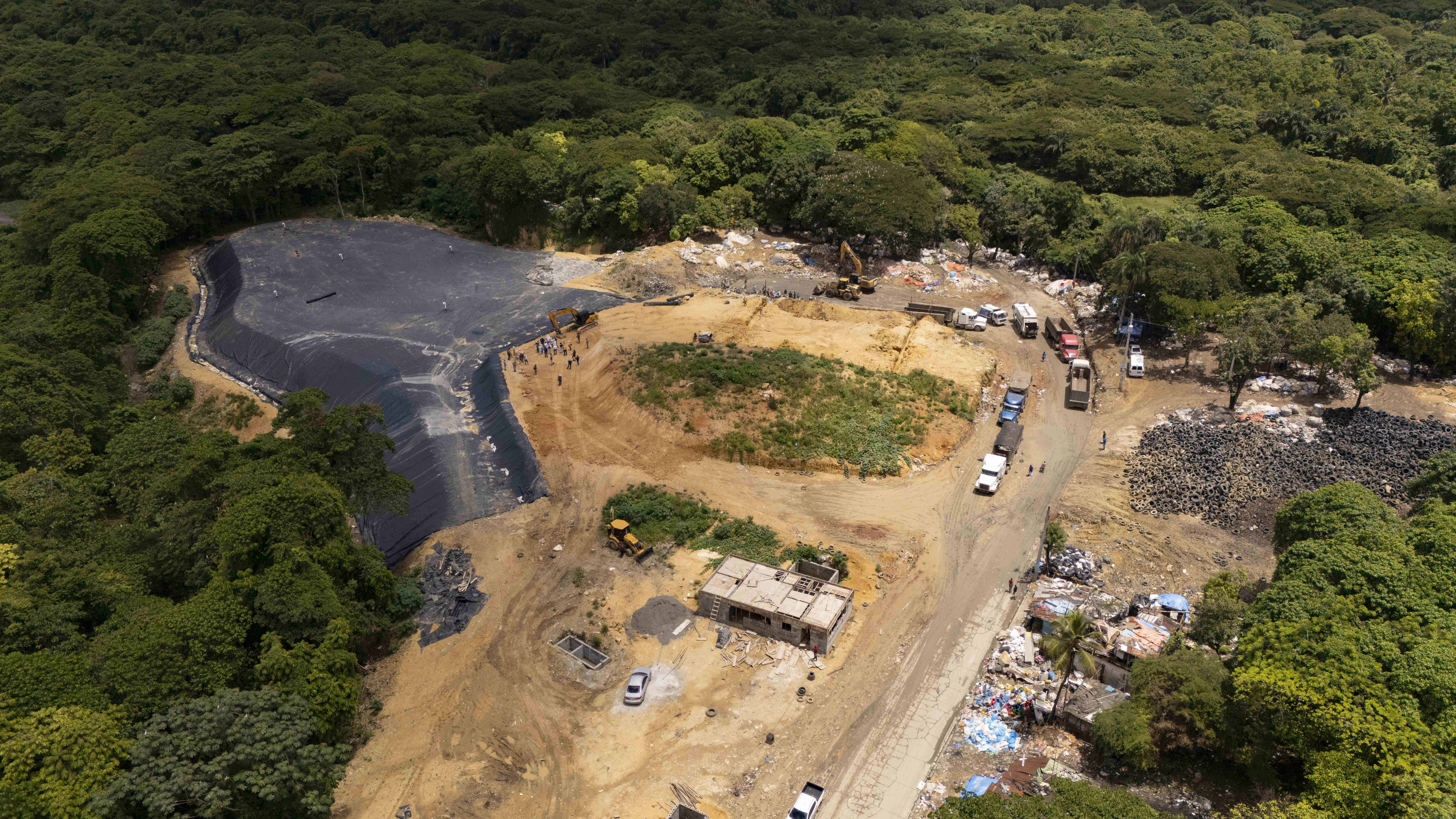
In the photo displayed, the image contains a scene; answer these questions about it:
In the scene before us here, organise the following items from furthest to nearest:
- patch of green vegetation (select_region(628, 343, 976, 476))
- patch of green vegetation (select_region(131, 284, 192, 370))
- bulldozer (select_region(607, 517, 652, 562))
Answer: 1. patch of green vegetation (select_region(131, 284, 192, 370))
2. patch of green vegetation (select_region(628, 343, 976, 476))
3. bulldozer (select_region(607, 517, 652, 562))

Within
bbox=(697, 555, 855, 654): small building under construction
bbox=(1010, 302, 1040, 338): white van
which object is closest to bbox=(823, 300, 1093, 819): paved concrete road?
bbox=(697, 555, 855, 654): small building under construction

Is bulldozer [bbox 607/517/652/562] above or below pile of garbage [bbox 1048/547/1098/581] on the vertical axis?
below

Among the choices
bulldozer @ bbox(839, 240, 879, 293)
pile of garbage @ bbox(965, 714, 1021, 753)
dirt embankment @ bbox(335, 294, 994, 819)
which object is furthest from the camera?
bulldozer @ bbox(839, 240, 879, 293)

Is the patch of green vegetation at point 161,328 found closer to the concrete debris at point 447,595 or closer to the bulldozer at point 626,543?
the concrete debris at point 447,595

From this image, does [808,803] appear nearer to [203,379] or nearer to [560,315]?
[560,315]

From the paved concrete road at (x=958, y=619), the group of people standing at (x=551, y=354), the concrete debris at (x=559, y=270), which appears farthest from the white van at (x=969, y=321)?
the concrete debris at (x=559, y=270)

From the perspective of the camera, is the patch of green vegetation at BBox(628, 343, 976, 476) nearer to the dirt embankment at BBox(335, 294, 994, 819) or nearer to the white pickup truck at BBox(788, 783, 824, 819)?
the dirt embankment at BBox(335, 294, 994, 819)

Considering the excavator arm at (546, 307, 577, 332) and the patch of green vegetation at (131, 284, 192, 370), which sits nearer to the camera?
the excavator arm at (546, 307, 577, 332)

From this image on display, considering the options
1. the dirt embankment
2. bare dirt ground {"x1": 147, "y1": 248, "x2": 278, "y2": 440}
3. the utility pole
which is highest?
the utility pole
